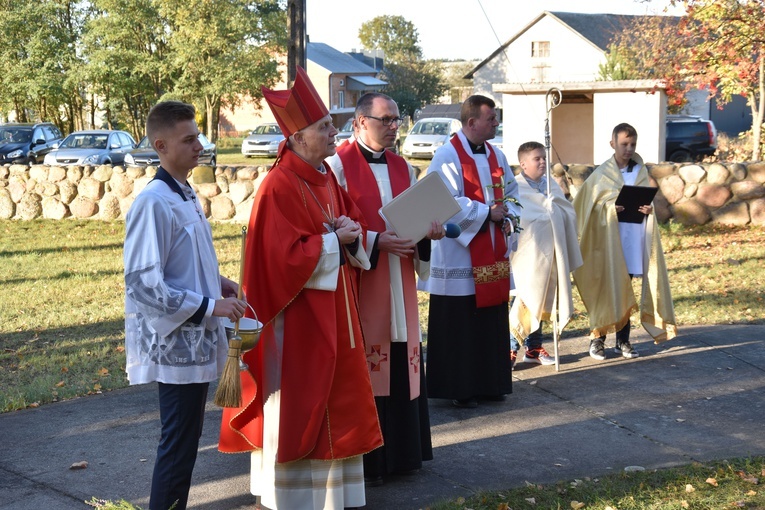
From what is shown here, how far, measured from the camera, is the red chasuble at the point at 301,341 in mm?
4562

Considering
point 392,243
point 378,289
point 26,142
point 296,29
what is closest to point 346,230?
point 392,243

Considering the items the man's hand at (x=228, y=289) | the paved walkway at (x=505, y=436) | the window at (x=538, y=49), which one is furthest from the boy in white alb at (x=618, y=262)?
the window at (x=538, y=49)

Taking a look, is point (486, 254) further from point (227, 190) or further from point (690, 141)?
point (690, 141)

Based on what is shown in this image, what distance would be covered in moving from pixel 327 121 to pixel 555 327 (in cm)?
358

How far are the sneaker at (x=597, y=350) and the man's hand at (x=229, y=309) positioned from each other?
472 cm

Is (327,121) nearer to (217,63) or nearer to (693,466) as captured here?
(693,466)

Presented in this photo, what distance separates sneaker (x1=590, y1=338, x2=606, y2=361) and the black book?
1.07m

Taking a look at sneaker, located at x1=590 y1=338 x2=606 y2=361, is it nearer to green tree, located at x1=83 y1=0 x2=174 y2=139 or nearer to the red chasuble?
the red chasuble

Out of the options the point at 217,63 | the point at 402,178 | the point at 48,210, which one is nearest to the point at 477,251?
the point at 402,178

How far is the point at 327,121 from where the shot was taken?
4.71 meters

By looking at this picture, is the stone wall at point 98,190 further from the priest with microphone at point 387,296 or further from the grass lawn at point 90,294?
the priest with microphone at point 387,296

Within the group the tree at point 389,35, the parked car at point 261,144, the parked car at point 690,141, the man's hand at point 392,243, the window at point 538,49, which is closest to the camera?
the man's hand at point 392,243

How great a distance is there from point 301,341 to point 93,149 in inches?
949

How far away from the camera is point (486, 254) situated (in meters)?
6.73
